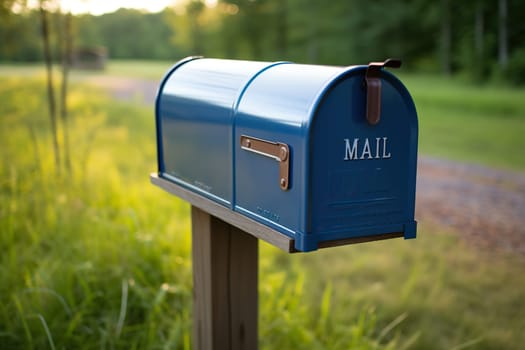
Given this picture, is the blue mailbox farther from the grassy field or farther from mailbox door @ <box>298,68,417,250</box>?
the grassy field

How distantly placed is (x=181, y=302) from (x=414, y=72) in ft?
69.6

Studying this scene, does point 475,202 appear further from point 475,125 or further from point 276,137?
point 475,125

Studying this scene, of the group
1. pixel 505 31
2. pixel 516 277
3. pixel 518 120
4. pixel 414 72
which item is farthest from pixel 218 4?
pixel 516 277

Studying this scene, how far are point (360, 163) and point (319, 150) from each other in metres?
0.12

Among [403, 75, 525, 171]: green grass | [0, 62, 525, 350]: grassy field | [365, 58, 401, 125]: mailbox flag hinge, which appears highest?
[365, 58, 401, 125]: mailbox flag hinge

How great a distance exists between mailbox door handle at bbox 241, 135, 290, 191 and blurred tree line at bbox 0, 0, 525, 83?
6.90 m

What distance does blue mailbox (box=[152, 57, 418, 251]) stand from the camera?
126 cm

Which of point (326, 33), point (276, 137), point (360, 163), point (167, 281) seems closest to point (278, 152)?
point (276, 137)

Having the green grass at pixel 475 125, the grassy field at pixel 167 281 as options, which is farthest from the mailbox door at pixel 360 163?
the green grass at pixel 475 125

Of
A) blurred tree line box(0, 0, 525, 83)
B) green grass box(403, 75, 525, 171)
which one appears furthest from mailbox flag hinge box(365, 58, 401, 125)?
blurred tree line box(0, 0, 525, 83)

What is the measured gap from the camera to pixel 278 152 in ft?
4.28

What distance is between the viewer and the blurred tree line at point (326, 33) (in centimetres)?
1662

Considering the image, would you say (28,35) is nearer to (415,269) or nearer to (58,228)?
(58,228)

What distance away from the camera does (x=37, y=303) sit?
8.13 ft
